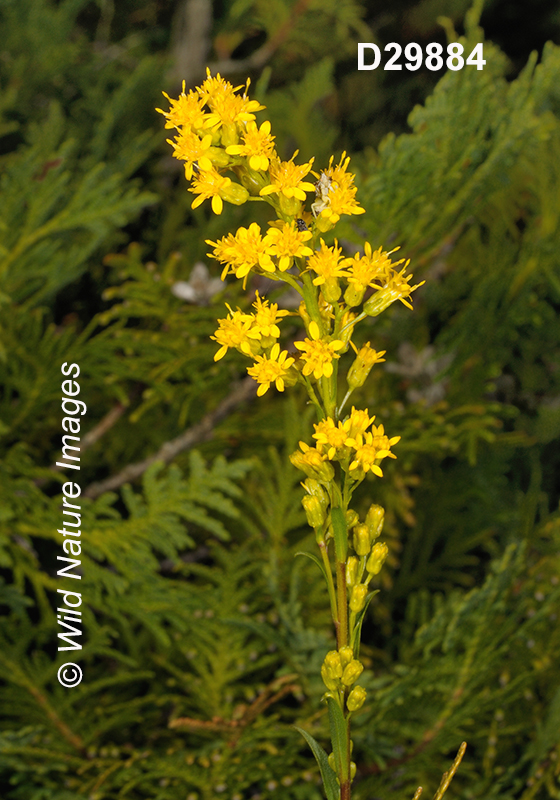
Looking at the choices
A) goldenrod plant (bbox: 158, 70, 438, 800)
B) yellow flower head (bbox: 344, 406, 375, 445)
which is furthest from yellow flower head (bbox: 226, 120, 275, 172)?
yellow flower head (bbox: 344, 406, 375, 445)

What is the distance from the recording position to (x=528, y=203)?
3.18 ft

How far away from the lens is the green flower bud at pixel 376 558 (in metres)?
0.30

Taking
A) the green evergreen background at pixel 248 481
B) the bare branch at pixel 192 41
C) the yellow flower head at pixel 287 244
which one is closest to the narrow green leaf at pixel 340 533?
the yellow flower head at pixel 287 244

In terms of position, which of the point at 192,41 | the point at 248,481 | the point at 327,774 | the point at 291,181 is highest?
the point at 192,41

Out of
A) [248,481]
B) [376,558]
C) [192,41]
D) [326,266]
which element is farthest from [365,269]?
[192,41]

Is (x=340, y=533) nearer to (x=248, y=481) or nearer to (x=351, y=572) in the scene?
(x=351, y=572)

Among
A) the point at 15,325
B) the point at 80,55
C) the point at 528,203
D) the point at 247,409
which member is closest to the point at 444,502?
the point at 247,409

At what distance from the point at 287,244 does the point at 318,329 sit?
41 millimetres

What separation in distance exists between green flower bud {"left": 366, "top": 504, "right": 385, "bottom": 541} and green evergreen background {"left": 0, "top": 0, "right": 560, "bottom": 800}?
0.29 meters

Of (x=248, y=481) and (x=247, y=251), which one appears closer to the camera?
(x=247, y=251)

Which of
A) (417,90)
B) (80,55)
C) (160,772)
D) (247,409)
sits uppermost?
(417,90)

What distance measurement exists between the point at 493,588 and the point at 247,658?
0.85ft

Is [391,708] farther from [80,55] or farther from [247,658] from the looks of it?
[80,55]

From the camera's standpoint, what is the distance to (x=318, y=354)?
0.27m
